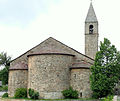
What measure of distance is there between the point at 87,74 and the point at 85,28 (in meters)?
17.8

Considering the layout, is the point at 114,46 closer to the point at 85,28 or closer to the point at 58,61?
the point at 58,61

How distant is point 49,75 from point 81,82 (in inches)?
187

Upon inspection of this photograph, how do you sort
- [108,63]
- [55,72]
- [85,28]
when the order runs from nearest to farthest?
1. [108,63]
2. [55,72]
3. [85,28]

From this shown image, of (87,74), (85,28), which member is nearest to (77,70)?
(87,74)

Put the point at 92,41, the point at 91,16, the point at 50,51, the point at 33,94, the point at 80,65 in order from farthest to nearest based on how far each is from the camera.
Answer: the point at 91,16, the point at 92,41, the point at 80,65, the point at 50,51, the point at 33,94

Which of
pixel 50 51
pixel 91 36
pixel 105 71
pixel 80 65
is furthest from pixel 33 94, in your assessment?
pixel 91 36

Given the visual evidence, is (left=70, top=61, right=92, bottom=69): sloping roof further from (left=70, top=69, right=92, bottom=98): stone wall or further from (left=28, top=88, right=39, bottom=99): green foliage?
(left=28, top=88, right=39, bottom=99): green foliage

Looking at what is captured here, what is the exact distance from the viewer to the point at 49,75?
35281 mm

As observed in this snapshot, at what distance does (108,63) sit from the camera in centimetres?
3331

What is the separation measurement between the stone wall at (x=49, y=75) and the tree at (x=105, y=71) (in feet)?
13.7

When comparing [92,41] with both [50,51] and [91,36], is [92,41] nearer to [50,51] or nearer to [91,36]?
[91,36]

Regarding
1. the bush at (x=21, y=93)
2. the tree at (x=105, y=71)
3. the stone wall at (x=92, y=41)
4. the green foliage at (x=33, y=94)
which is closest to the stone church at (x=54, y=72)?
the green foliage at (x=33, y=94)

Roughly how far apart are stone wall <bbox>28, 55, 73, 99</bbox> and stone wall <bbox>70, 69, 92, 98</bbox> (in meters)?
0.87

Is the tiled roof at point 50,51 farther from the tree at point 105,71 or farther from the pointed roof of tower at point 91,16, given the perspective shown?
the pointed roof of tower at point 91,16
